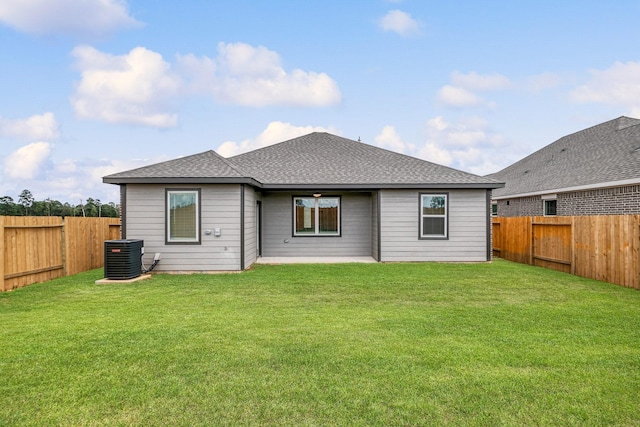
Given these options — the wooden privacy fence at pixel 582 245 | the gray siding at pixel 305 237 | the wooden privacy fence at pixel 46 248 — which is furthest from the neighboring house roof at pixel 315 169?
the wooden privacy fence at pixel 582 245

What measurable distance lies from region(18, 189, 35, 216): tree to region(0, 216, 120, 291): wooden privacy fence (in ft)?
61.0

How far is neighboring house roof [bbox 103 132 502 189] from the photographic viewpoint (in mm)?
10352

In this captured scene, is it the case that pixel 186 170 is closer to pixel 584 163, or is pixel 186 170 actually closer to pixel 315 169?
pixel 315 169

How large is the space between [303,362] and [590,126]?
72.3 ft

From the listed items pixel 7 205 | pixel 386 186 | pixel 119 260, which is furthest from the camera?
pixel 7 205

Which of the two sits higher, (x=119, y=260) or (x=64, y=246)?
(x=64, y=246)

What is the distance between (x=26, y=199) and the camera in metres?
25.6

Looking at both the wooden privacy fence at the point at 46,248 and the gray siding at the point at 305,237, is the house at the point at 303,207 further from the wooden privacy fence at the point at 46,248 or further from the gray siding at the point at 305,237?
the wooden privacy fence at the point at 46,248

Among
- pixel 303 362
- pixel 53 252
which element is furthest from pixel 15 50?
pixel 303 362

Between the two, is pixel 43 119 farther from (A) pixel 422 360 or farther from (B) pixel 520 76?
(B) pixel 520 76

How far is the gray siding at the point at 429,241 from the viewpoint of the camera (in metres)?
12.5

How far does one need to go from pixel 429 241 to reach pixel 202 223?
7275mm

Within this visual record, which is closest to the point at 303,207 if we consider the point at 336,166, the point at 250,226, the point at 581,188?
the point at 336,166

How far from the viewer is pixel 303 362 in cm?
386
